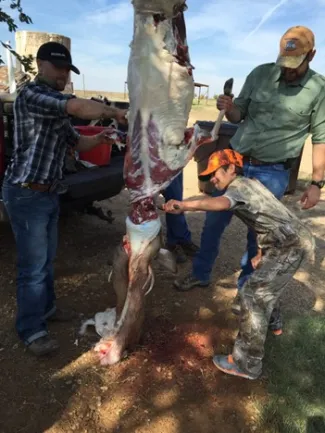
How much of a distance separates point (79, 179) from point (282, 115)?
1889 millimetres

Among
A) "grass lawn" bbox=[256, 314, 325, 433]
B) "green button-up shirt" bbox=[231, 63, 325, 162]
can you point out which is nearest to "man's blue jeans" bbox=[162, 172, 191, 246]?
Result: "green button-up shirt" bbox=[231, 63, 325, 162]

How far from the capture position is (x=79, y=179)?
3.87 metres

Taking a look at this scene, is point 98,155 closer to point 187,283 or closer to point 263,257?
point 187,283

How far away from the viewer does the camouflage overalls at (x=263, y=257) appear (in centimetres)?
270

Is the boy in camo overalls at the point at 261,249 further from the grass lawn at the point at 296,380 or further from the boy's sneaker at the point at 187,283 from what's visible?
the boy's sneaker at the point at 187,283

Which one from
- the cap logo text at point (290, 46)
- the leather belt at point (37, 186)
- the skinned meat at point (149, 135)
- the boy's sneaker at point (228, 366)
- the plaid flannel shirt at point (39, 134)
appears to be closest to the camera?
the skinned meat at point (149, 135)

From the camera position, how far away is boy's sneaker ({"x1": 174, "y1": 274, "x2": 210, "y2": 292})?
389cm

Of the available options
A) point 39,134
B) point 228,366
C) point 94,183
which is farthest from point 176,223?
point 39,134

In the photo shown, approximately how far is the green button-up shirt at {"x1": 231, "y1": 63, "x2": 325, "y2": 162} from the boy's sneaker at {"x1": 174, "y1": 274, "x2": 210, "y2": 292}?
1.30m

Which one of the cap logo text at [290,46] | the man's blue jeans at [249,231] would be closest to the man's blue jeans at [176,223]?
the man's blue jeans at [249,231]

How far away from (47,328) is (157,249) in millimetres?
1281

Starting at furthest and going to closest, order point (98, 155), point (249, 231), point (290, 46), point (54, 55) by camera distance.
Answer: point (98, 155) < point (249, 231) < point (290, 46) < point (54, 55)

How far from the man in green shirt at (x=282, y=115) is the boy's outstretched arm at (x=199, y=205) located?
0.86m

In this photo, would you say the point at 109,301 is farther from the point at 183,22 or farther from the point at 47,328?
the point at 183,22
